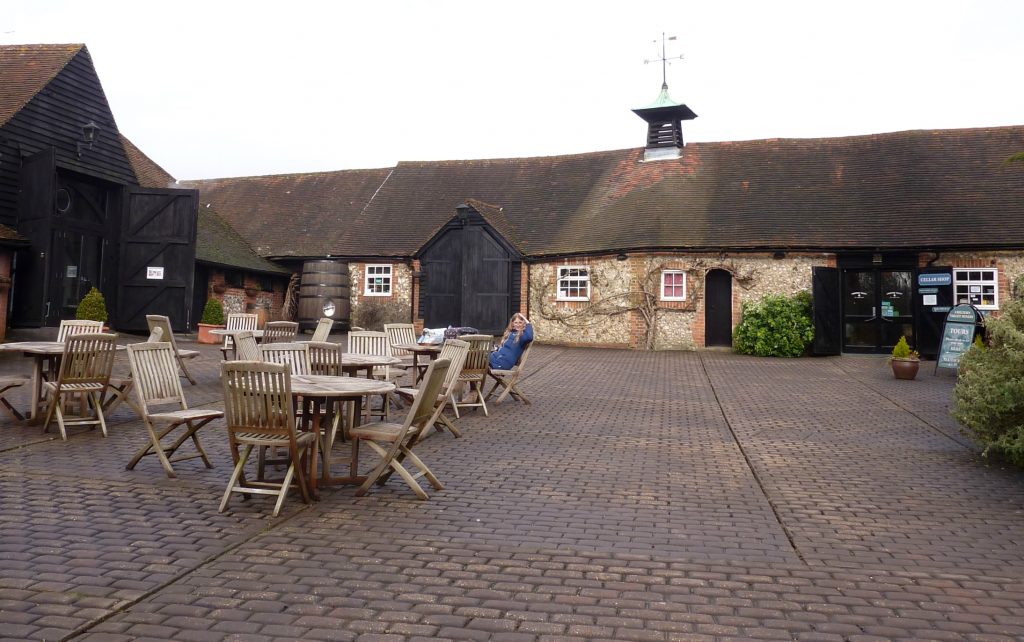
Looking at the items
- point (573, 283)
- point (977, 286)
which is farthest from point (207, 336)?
point (977, 286)

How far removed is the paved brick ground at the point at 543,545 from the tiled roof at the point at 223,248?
576 inches

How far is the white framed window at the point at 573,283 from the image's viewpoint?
20681mm

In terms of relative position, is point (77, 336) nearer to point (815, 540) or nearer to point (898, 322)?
point (815, 540)

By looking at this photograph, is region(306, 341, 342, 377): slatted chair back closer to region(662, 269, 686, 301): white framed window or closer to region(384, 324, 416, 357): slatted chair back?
region(384, 324, 416, 357): slatted chair back

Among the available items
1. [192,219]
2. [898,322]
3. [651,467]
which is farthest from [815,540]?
[192,219]

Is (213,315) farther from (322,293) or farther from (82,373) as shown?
(82,373)

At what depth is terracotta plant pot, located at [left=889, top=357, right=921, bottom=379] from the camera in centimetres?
1277

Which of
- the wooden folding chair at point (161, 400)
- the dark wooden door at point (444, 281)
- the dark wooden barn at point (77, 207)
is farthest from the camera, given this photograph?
the dark wooden door at point (444, 281)

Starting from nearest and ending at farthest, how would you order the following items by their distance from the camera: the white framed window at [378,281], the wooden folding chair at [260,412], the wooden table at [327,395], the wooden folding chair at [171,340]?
the wooden folding chair at [260,412] → the wooden table at [327,395] → the wooden folding chair at [171,340] → the white framed window at [378,281]

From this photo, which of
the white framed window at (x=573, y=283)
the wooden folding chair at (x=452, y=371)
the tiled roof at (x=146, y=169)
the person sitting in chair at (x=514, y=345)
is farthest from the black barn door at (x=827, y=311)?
the tiled roof at (x=146, y=169)

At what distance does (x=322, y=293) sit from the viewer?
2273 centimetres

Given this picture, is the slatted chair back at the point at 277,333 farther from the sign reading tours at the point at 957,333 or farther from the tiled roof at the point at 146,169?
the tiled roof at the point at 146,169

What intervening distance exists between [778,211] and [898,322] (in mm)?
4203

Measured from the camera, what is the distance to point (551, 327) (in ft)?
69.9
